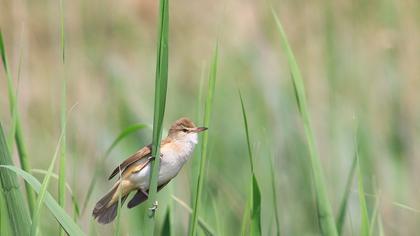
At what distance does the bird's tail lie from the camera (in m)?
2.77

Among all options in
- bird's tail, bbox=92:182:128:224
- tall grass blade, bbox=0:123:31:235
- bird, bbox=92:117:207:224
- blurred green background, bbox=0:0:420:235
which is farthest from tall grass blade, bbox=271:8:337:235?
tall grass blade, bbox=0:123:31:235

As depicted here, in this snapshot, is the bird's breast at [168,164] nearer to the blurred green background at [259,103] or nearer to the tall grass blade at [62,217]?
the blurred green background at [259,103]

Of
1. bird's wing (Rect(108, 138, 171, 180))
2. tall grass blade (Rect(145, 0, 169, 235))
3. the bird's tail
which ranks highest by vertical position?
tall grass blade (Rect(145, 0, 169, 235))

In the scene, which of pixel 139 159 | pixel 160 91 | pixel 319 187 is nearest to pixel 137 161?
pixel 139 159

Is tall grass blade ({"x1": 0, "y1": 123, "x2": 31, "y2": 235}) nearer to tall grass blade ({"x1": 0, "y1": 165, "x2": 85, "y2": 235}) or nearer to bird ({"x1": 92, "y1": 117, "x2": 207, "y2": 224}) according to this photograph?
tall grass blade ({"x1": 0, "y1": 165, "x2": 85, "y2": 235})

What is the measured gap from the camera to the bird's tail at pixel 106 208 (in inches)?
109

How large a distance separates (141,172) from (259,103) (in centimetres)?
180

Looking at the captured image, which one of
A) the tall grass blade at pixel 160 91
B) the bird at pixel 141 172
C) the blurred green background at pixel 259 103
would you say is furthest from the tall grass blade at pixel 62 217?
the bird at pixel 141 172

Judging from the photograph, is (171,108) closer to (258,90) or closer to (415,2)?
(258,90)

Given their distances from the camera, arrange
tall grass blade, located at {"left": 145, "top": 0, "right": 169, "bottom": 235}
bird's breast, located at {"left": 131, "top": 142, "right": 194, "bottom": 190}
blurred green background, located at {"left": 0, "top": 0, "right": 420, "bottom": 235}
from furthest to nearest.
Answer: blurred green background, located at {"left": 0, "top": 0, "right": 420, "bottom": 235}, bird's breast, located at {"left": 131, "top": 142, "right": 194, "bottom": 190}, tall grass blade, located at {"left": 145, "top": 0, "right": 169, "bottom": 235}

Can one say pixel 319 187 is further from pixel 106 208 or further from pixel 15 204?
pixel 15 204

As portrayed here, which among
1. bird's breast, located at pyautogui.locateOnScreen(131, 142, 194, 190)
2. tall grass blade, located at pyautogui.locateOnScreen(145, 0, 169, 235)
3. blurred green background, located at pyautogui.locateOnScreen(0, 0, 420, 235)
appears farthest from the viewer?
blurred green background, located at pyautogui.locateOnScreen(0, 0, 420, 235)

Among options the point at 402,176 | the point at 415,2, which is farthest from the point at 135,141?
the point at 415,2

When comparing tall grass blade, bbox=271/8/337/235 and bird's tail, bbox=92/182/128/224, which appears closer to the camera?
tall grass blade, bbox=271/8/337/235
